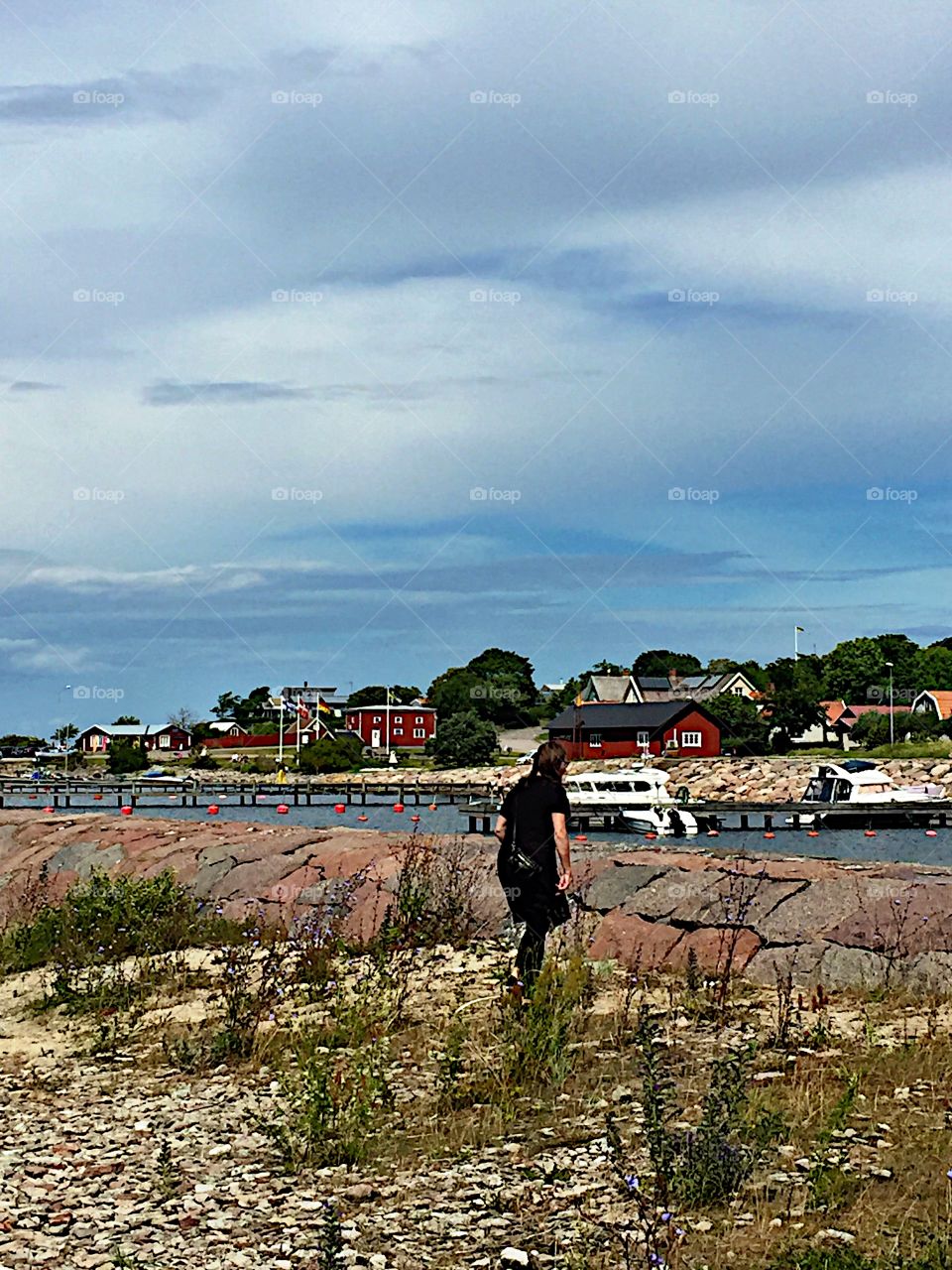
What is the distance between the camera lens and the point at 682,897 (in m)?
7.80

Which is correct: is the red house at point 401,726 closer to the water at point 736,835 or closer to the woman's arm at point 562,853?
the water at point 736,835

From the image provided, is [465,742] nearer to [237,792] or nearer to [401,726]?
[237,792]

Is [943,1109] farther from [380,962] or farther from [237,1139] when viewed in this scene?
[380,962]

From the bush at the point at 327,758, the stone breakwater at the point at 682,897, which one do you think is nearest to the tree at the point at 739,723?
the bush at the point at 327,758

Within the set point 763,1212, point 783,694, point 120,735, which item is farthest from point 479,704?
point 763,1212

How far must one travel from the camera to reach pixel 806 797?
57.3 metres

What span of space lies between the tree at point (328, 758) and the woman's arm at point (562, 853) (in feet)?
278

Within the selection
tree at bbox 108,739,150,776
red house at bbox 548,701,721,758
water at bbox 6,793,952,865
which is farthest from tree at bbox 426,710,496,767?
tree at bbox 108,739,150,776

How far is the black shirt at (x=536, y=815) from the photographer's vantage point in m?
7.06

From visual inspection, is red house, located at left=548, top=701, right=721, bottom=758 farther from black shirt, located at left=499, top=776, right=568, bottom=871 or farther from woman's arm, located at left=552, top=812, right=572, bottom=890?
woman's arm, located at left=552, top=812, right=572, bottom=890

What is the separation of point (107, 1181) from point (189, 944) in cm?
396

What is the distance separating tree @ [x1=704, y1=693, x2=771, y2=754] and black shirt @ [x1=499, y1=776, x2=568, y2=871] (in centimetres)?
7729

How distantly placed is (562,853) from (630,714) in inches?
2984

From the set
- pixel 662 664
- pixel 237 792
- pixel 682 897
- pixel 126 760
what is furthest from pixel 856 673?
pixel 682 897
